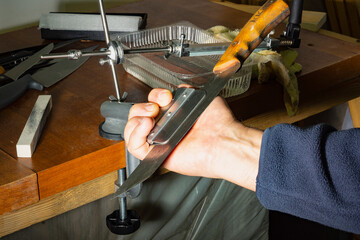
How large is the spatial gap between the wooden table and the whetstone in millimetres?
12

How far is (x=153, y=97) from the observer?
28.5 inches

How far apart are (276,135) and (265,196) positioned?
8cm

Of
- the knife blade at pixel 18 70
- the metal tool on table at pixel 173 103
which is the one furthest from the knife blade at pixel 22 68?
the metal tool on table at pixel 173 103

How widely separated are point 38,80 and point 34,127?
8.7 inches

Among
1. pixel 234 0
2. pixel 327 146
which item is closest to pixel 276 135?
pixel 327 146

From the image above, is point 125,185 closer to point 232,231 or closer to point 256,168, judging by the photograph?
point 256,168

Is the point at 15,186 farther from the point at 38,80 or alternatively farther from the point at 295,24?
the point at 295,24

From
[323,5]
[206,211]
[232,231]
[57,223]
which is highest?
[323,5]

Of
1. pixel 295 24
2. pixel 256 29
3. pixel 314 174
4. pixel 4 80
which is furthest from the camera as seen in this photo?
pixel 295 24

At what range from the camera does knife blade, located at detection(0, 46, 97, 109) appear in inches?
33.5

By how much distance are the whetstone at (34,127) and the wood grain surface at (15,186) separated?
25mm

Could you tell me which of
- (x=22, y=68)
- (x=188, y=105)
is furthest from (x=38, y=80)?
(x=188, y=105)

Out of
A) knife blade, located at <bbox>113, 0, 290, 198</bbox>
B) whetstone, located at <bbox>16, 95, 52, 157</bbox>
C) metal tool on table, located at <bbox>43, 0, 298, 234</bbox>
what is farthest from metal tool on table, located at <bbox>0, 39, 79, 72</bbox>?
knife blade, located at <bbox>113, 0, 290, 198</bbox>

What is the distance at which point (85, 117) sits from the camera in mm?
826
